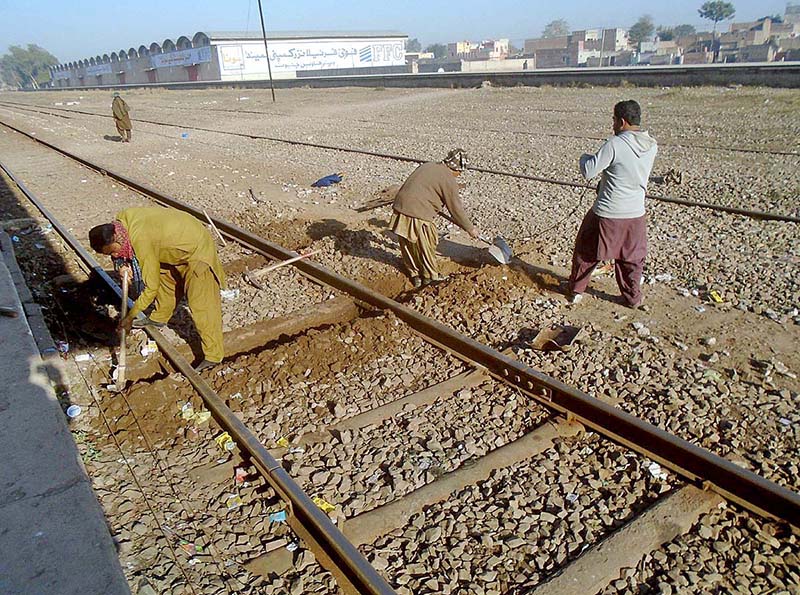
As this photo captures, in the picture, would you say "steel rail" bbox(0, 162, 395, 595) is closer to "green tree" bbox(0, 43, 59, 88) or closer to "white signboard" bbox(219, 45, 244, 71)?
"white signboard" bbox(219, 45, 244, 71)

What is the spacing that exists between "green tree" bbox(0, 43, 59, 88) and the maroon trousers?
15929 cm

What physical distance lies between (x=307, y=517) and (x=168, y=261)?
8.56 feet

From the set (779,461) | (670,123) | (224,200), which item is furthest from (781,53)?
(779,461)

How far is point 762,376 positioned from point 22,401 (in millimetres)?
5582

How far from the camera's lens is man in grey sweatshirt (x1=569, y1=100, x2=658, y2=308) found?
512 cm

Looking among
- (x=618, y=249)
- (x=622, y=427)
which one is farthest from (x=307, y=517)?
(x=618, y=249)

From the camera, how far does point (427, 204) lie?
6.30m

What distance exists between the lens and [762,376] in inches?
179

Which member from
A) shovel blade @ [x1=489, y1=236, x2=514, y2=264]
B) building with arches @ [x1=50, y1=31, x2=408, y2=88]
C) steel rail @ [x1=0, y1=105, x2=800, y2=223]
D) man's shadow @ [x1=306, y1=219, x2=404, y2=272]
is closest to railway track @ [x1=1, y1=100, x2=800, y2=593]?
shovel blade @ [x1=489, y1=236, x2=514, y2=264]

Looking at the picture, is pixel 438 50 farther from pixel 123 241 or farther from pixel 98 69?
pixel 123 241

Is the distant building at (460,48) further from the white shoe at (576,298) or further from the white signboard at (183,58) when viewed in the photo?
the white shoe at (576,298)

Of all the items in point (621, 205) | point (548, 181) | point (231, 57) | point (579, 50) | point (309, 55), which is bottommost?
point (548, 181)

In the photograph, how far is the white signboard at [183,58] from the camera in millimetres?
66062

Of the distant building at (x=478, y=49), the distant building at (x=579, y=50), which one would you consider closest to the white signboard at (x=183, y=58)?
the distant building at (x=579, y=50)
